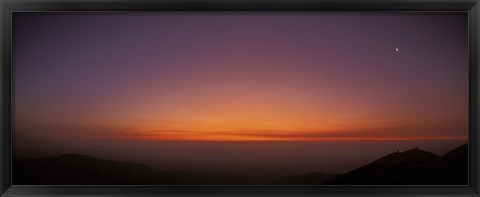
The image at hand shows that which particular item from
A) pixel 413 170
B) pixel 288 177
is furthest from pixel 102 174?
pixel 413 170

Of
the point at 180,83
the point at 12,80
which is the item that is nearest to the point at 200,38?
the point at 180,83

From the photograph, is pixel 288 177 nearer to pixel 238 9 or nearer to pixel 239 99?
pixel 239 99

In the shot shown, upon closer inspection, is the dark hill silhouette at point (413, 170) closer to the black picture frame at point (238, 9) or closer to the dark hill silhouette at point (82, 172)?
the black picture frame at point (238, 9)

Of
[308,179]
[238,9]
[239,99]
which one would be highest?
[238,9]

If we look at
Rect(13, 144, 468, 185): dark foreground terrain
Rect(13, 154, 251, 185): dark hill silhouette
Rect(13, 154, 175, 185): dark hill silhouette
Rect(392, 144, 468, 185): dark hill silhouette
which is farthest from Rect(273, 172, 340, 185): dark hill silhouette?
Rect(13, 154, 175, 185): dark hill silhouette

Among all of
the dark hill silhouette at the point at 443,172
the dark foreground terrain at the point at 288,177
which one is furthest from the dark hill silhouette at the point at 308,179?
the dark hill silhouette at the point at 443,172

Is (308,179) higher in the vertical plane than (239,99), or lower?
lower

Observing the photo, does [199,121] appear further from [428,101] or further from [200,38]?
[428,101]
